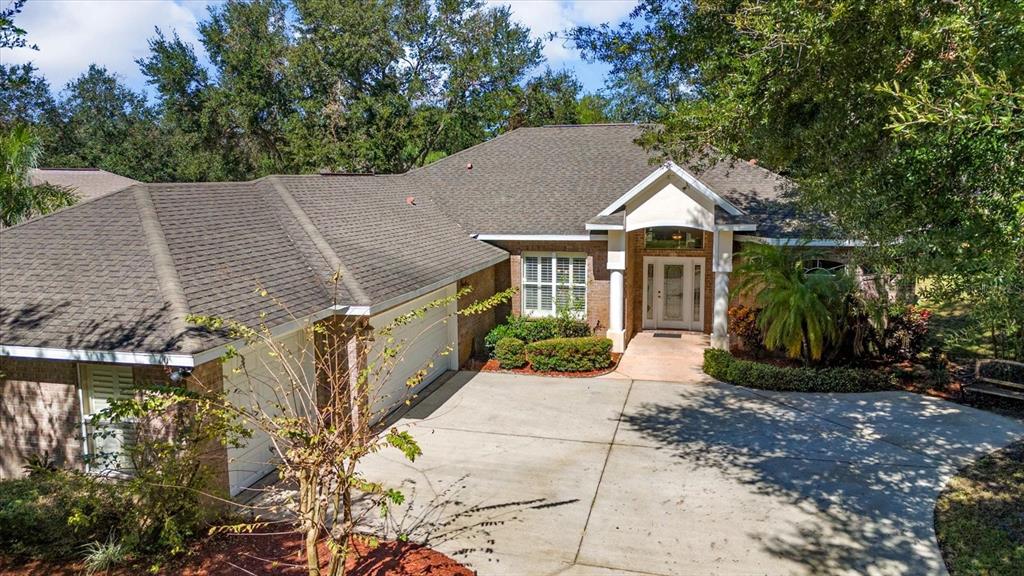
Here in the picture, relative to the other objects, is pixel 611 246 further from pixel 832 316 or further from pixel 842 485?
pixel 842 485

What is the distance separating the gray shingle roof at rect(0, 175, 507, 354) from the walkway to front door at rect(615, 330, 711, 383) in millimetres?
4906

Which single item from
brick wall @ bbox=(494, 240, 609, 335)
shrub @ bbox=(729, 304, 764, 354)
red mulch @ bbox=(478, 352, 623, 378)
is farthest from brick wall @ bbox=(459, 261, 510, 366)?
shrub @ bbox=(729, 304, 764, 354)

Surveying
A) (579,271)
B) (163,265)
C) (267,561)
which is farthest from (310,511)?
(579,271)

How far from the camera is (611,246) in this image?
18.2m

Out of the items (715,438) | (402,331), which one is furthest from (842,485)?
(402,331)

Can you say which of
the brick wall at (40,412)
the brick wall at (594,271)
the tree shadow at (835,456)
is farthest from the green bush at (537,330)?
the brick wall at (40,412)

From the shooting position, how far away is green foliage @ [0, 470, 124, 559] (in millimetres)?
7691

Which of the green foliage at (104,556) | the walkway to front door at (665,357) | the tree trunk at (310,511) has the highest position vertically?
the tree trunk at (310,511)

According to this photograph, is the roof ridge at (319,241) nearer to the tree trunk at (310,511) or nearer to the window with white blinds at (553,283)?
the tree trunk at (310,511)

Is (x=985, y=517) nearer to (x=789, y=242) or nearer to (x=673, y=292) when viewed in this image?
(x=789, y=242)

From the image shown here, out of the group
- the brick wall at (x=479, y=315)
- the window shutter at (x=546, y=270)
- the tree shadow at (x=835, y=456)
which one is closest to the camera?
the tree shadow at (x=835, y=456)

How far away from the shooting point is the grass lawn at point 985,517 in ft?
25.8

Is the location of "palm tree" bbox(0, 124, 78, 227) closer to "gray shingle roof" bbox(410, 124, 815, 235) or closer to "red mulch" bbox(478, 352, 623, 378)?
"gray shingle roof" bbox(410, 124, 815, 235)

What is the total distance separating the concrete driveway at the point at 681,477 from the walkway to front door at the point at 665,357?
0.95 metres
